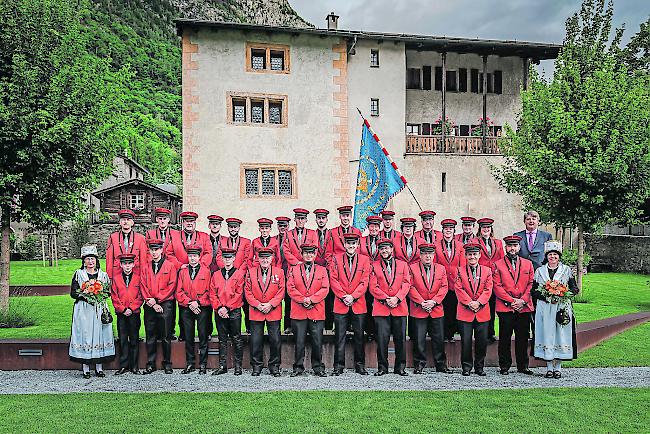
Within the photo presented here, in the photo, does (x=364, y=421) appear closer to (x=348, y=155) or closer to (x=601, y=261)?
(x=348, y=155)

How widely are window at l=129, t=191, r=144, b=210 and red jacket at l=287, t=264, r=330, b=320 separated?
38.3 metres

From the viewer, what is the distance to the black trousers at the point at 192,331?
32.9ft

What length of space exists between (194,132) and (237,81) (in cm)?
276

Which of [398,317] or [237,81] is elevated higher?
[237,81]

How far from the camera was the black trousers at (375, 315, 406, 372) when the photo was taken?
10.0m

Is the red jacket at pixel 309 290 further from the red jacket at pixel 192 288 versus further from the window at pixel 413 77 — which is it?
the window at pixel 413 77

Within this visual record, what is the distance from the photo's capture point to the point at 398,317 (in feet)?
33.2

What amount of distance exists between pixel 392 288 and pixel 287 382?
2.24m

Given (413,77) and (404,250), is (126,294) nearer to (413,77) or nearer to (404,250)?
(404,250)

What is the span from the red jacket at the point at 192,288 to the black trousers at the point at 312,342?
1503mm

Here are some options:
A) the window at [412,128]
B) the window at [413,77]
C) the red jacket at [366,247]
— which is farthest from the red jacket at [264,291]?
the window at [413,77]

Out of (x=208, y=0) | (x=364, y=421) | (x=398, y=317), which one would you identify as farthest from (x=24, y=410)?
(x=208, y=0)

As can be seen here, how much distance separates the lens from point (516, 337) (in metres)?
10.1

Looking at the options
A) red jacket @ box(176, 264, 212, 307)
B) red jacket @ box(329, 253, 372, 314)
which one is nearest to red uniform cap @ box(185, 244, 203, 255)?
red jacket @ box(176, 264, 212, 307)
